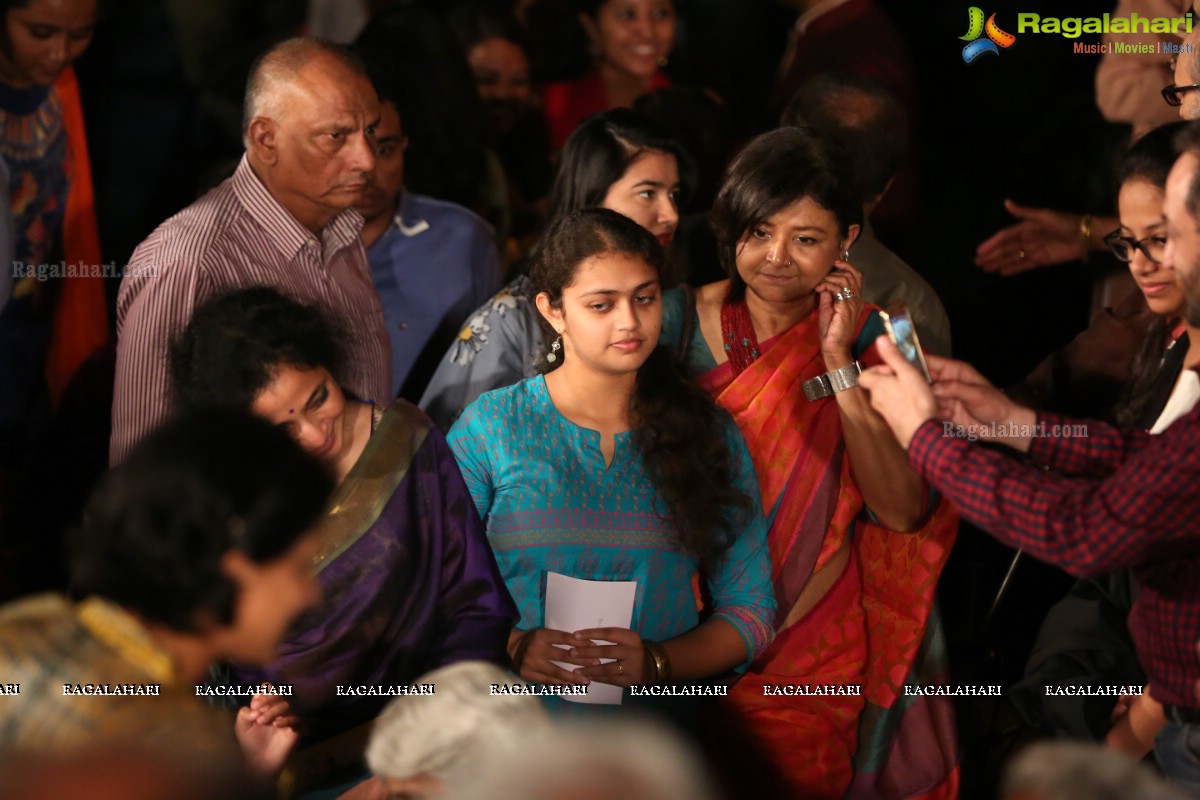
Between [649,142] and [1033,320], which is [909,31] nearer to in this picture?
[1033,320]

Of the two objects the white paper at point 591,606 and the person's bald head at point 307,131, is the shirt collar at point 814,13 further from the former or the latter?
the white paper at point 591,606

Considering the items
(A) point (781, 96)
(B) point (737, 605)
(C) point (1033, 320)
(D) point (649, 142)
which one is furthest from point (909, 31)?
(B) point (737, 605)

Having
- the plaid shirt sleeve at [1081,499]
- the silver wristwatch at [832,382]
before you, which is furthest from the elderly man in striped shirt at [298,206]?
the plaid shirt sleeve at [1081,499]

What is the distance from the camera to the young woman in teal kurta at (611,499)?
8.94ft

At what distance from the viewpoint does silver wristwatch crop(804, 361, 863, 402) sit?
298 cm

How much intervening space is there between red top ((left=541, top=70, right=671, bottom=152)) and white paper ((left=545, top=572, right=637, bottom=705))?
2711mm

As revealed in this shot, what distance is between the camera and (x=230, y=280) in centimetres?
312

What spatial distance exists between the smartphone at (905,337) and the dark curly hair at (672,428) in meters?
0.45

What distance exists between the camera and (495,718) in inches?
76.5

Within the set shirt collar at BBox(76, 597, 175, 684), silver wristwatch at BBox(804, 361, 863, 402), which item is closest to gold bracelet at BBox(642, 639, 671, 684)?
silver wristwatch at BBox(804, 361, 863, 402)

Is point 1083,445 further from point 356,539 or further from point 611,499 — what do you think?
point 356,539

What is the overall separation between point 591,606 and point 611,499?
0.22 metres

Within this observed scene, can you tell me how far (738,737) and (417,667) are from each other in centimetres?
76

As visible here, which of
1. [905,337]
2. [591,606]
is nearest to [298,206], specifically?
[591,606]
